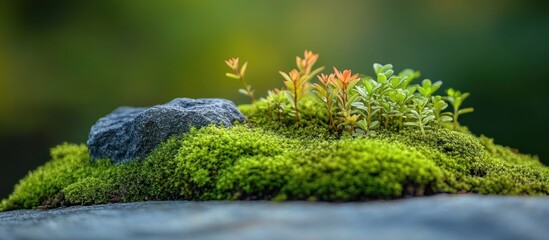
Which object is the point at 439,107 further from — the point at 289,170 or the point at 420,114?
the point at 289,170

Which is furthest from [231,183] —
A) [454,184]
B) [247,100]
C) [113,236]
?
[247,100]

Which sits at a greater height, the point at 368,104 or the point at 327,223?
the point at 368,104

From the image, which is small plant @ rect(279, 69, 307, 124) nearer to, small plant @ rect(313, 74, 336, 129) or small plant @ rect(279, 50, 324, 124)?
small plant @ rect(279, 50, 324, 124)

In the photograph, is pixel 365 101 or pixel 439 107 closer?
pixel 365 101

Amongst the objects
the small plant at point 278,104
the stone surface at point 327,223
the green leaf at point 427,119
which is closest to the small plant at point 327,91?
the small plant at point 278,104

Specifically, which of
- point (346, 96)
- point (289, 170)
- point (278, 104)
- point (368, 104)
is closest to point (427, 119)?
point (368, 104)

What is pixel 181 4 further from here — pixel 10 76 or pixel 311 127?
pixel 311 127
